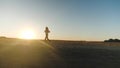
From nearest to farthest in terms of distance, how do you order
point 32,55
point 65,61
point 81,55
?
point 65,61
point 32,55
point 81,55

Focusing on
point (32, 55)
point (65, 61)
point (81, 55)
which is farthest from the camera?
point (81, 55)

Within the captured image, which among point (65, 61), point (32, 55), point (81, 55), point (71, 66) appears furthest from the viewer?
point (81, 55)

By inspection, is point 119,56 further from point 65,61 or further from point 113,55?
point 65,61

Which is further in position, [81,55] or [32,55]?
[81,55]

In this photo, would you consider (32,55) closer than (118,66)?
No

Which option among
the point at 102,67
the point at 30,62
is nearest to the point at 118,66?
the point at 102,67

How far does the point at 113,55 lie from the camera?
58.8 ft

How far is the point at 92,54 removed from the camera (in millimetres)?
17656

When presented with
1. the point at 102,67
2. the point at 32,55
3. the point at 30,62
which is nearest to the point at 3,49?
the point at 32,55

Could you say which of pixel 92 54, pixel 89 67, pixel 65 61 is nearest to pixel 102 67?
pixel 89 67

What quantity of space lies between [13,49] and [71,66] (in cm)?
465

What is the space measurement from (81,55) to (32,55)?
285cm

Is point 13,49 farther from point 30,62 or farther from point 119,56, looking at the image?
point 119,56

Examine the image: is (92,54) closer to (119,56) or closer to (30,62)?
(119,56)
